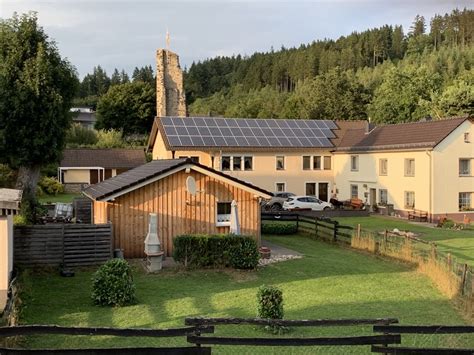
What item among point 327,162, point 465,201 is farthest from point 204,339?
point 327,162

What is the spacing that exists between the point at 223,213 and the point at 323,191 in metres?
26.8

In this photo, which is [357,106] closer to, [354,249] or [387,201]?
[387,201]

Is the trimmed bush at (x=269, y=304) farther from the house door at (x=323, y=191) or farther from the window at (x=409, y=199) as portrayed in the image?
the house door at (x=323, y=191)

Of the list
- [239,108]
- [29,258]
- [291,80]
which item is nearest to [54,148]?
[29,258]

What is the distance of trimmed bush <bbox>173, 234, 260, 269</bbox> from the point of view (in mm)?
17688

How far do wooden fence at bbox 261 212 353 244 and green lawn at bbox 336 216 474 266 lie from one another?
4011 millimetres

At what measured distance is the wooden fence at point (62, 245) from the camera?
17453 millimetres

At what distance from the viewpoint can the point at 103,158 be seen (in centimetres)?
5747

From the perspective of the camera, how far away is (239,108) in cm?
9700

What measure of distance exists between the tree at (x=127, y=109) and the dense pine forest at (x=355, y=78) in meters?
10.6

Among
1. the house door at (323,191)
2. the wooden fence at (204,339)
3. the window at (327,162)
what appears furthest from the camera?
the window at (327,162)

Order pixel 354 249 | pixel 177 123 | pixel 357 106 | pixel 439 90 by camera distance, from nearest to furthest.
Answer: pixel 354 249 → pixel 177 123 → pixel 439 90 → pixel 357 106

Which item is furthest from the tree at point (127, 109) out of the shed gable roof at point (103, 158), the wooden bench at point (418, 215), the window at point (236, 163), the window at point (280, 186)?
the wooden bench at point (418, 215)

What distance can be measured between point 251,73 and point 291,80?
11806 mm
